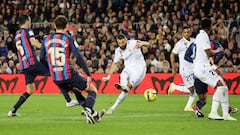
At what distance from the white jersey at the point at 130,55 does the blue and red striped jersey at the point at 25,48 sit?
2.40m

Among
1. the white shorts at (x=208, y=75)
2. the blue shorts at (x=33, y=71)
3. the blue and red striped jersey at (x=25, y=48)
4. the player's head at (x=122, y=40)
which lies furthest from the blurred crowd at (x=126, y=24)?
the white shorts at (x=208, y=75)

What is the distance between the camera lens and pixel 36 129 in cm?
1231

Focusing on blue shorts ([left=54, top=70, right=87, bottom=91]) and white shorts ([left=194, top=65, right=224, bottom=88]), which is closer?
blue shorts ([left=54, top=70, right=87, bottom=91])

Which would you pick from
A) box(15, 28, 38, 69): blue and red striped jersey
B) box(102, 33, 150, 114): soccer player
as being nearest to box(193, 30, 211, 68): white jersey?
box(102, 33, 150, 114): soccer player

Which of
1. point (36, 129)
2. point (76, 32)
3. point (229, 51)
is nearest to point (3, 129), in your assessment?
point (36, 129)

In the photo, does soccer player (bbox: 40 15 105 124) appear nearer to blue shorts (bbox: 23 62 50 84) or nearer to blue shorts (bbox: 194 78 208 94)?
blue shorts (bbox: 23 62 50 84)

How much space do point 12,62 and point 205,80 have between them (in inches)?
641

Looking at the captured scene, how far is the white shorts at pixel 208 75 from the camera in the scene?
1434 cm

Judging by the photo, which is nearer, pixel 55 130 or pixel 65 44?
pixel 55 130

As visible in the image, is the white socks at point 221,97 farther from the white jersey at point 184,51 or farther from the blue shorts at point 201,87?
the white jersey at point 184,51

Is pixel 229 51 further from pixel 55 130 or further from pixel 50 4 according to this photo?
pixel 55 130

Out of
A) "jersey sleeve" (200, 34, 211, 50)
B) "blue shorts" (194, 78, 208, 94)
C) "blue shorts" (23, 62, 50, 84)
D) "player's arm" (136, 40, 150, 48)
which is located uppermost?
"jersey sleeve" (200, 34, 211, 50)

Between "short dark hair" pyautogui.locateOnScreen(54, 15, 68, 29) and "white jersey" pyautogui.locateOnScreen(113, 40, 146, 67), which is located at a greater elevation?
"short dark hair" pyautogui.locateOnScreen(54, 15, 68, 29)

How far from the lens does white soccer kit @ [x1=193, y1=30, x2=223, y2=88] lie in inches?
563
